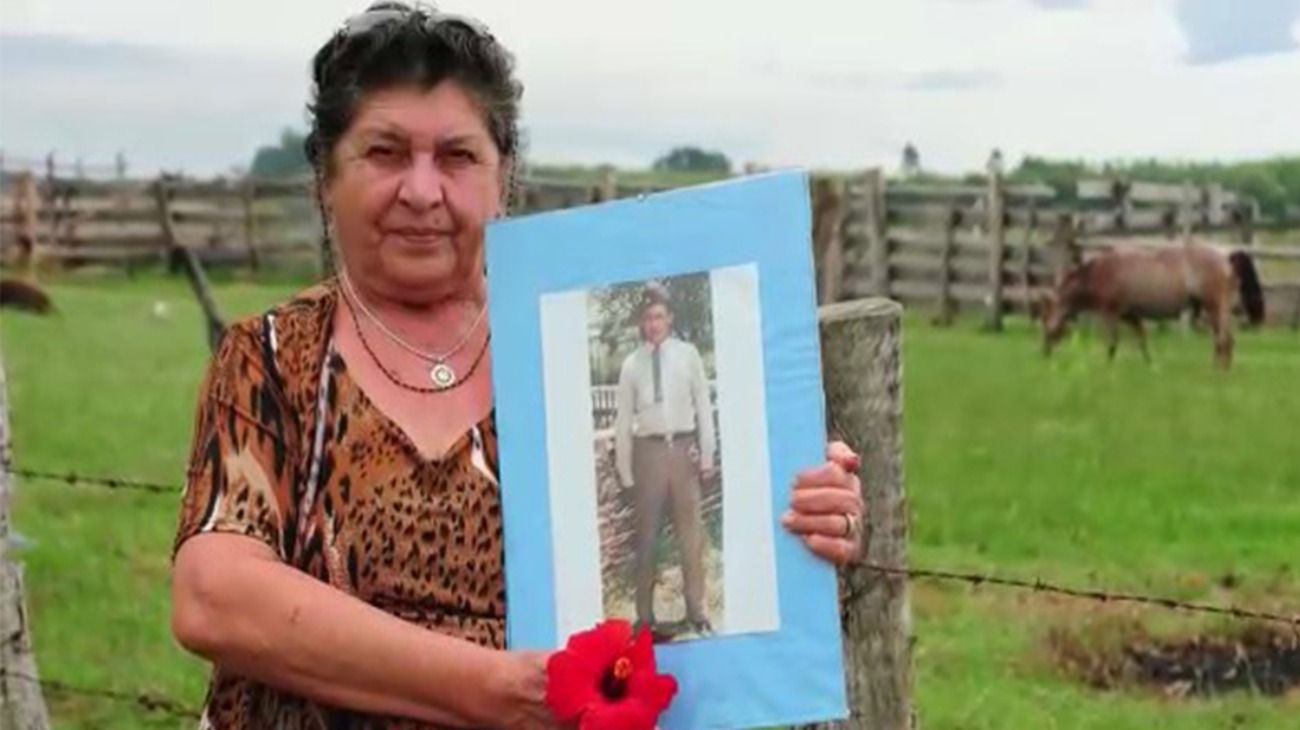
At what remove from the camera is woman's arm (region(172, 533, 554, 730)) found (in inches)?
81.5

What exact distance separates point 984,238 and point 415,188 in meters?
22.3

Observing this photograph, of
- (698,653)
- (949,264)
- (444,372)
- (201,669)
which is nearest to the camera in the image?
(698,653)

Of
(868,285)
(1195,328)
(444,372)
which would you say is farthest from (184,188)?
(444,372)

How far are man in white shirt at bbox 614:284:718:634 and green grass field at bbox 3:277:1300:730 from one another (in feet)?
12.7

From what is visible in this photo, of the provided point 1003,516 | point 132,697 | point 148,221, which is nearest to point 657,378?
point 132,697

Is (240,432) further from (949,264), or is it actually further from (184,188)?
(184,188)

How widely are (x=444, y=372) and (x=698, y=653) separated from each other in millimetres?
379

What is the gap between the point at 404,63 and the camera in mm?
2207

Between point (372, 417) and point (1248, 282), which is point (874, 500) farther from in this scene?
point (1248, 282)

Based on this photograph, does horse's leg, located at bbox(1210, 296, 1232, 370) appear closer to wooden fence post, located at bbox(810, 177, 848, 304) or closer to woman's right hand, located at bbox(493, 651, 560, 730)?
wooden fence post, located at bbox(810, 177, 848, 304)

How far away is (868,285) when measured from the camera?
2472cm

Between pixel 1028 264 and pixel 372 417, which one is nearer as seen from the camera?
pixel 372 417

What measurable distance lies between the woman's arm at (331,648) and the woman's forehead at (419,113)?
1.34 feet

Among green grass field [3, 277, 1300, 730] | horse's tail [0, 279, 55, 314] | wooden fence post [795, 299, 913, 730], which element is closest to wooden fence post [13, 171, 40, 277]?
horse's tail [0, 279, 55, 314]
